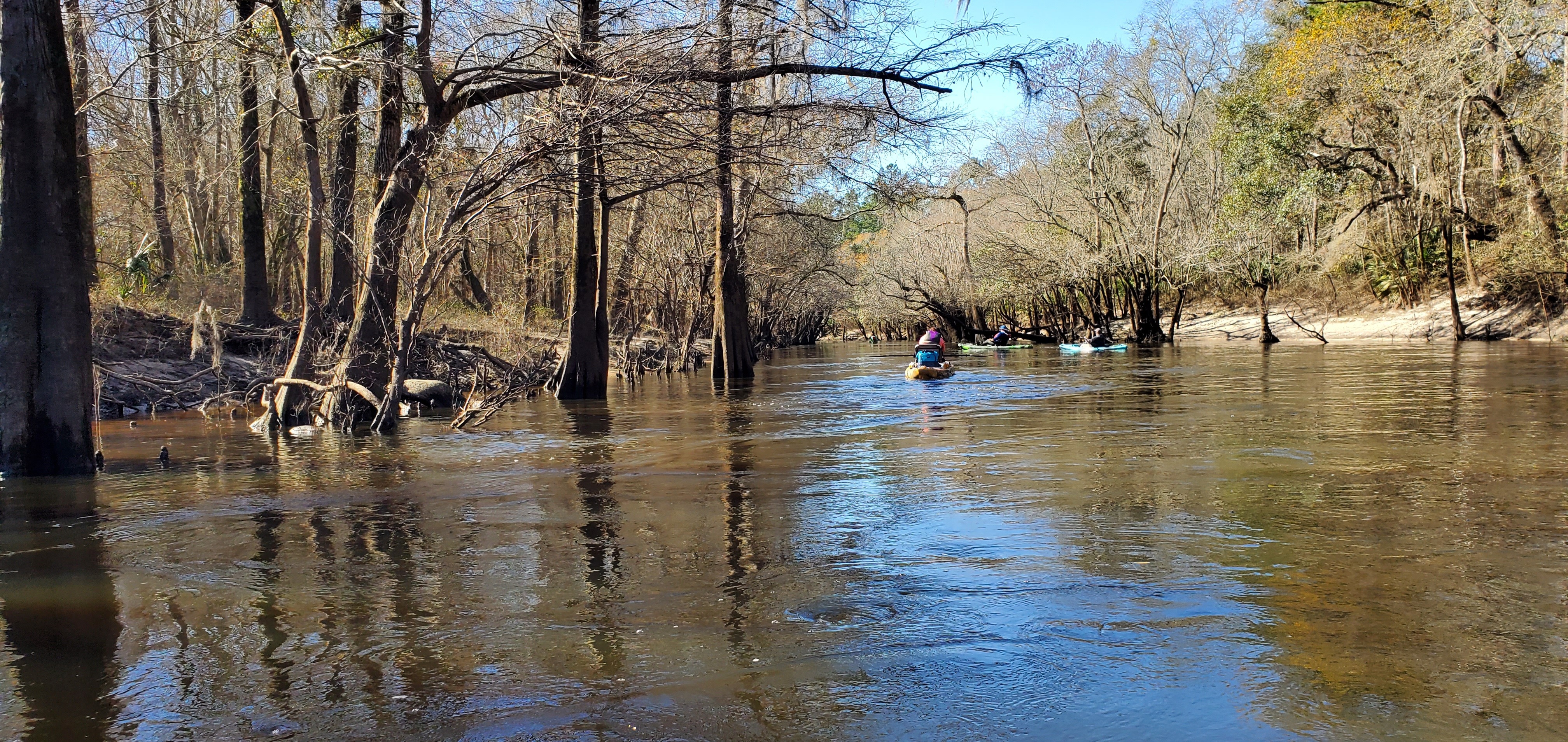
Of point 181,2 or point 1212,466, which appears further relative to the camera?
point 181,2

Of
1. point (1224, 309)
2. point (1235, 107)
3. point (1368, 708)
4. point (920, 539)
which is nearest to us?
point (1368, 708)

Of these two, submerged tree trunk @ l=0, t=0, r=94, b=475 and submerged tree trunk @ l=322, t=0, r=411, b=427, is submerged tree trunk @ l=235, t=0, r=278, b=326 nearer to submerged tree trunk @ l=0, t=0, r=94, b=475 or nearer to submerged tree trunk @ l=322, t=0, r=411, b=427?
submerged tree trunk @ l=322, t=0, r=411, b=427

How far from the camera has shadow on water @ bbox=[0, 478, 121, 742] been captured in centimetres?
447

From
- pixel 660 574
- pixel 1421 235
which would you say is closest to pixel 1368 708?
pixel 660 574

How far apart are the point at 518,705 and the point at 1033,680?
2173 millimetres

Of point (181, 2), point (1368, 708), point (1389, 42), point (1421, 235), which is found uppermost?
point (1389, 42)

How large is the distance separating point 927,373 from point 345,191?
46.8 ft

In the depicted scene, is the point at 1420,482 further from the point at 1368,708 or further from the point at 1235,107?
the point at 1235,107

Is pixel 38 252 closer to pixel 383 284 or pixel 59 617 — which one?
pixel 383 284

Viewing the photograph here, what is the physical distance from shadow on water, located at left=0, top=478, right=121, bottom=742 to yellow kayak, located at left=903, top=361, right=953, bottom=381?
19792mm

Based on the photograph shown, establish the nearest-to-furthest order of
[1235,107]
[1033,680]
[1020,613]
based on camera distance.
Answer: [1033,680] < [1020,613] < [1235,107]

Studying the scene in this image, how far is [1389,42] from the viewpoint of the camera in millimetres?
31703

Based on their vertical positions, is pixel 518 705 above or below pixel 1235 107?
below

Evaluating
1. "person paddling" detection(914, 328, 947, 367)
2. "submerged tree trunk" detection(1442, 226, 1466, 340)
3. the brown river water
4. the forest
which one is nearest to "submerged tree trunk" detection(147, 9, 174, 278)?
the forest
